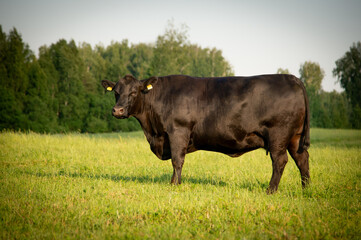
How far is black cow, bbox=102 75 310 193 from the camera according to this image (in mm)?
7078

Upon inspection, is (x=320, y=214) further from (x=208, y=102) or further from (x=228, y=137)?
(x=208, y=102)

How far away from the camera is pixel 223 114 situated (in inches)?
290

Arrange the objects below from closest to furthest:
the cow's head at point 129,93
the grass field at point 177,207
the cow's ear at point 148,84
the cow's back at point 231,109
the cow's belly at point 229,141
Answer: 1. the grass field at point 177,207
2. the cow's back at point 231,109
3. the cow's belly at point 229,141
4. the cow's head at point 129,93
5. the cow's ear at point 148,84

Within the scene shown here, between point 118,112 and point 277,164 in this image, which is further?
point 118,112

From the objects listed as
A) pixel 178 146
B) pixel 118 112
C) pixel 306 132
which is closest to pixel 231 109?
pixel 178 146

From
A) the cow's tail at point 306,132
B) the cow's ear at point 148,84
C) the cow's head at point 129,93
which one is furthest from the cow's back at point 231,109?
the cow's head at point 129,93

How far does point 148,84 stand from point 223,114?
2.02 metres

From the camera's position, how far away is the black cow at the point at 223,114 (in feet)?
23.2

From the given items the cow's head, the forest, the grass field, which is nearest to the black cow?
the cow's head

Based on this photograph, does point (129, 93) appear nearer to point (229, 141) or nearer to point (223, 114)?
point (223, 114)

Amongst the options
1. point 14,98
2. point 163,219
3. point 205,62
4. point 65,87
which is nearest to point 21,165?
point 163,219

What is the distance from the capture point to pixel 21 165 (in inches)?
409

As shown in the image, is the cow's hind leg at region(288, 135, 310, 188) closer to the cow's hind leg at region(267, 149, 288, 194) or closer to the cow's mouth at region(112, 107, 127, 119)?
the cow's hind leg at region(267, 149, 288, 194)

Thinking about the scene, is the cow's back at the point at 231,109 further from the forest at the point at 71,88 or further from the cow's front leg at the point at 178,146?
the forest at the point at 71,88
